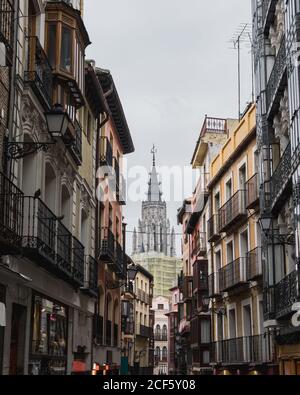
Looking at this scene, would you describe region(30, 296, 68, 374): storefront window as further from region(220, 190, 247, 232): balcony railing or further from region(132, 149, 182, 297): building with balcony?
region(132, 149, 182, 297): building with balcony

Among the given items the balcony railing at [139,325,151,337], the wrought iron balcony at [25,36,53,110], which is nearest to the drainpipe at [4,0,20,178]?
the wrought iron balcony at [25,36,53,110]

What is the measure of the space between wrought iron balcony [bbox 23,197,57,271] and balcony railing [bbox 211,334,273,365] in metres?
8.96

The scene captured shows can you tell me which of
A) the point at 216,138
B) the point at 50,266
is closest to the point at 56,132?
the point at 50,266

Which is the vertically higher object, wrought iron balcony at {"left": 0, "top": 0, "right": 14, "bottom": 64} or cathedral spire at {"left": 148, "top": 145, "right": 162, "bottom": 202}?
cathedral spire at {"left": 148, "top": 145, "right": 162, "bottom": 202}

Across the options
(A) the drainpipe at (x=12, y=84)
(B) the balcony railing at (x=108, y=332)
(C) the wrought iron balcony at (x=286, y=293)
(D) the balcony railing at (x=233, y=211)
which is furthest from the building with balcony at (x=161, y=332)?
(A) the drainpipe at (x=12, y=84)

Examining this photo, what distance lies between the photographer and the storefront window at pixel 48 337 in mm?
14711

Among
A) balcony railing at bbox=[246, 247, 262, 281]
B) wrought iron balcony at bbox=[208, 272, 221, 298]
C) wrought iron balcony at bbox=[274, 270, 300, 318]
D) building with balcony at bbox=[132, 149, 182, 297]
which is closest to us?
wrought iron balcony at bbox=[274, 270, 300, 318]

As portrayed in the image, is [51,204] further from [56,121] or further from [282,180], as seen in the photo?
[282,180]

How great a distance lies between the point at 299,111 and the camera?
50.5ft

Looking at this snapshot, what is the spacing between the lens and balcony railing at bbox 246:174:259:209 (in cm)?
2330

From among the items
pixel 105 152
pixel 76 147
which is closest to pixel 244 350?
pixel 105 152

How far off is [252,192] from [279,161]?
15.6ft

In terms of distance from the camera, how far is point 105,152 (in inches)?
995

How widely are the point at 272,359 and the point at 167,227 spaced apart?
115 metres
